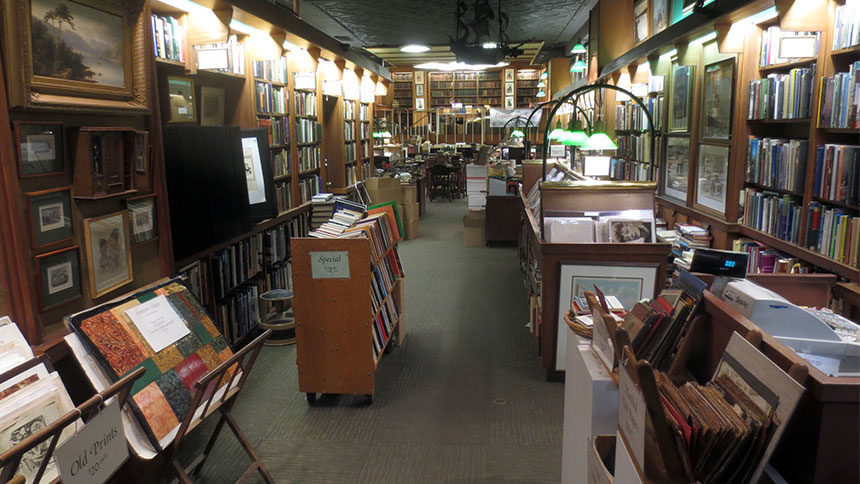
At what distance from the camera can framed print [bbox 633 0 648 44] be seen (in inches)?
320

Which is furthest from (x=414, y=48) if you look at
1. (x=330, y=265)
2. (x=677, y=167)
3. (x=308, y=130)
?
(x=330, y=265)

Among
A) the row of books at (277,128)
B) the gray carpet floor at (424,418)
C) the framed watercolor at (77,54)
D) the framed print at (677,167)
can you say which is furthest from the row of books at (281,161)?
the framed print at (677,167)

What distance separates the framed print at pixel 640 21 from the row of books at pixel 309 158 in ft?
15.9

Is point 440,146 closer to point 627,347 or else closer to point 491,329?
point 491,329

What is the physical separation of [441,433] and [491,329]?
75.7 inches

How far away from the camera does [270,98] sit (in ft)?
19.4

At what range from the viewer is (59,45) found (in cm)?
242

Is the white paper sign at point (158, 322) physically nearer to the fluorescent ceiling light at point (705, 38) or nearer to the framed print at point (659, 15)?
the fluorescent ceiling light at point (705, 38)

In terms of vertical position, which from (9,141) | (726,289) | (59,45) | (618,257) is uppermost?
(59,45)

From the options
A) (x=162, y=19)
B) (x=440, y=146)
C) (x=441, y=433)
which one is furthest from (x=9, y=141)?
(x=440, y=146)

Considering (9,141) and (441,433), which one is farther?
(441,433)

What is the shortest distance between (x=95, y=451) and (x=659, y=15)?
25.4 ft

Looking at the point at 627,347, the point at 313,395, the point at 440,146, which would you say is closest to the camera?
the point at 627,347

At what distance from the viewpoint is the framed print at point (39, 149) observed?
7.47 feet
